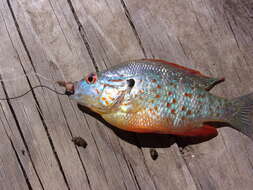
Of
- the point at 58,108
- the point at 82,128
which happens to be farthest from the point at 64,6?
the point at 82,128

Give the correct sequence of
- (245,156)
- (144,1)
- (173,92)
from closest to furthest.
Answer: (173,92) → (245,156) → (144,1)

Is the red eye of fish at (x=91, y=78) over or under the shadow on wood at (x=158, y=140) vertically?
over

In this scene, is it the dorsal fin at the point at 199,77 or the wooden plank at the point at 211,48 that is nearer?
the dorsal fin at the point at 199,77

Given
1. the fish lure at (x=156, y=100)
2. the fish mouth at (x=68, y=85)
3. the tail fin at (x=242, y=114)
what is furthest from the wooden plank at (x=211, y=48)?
the fish mouth at (x=68, y=85)

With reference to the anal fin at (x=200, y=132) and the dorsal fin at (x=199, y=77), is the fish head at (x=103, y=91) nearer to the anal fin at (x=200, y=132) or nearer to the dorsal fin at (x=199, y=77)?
the dorsal fin at (x=199, y=77)

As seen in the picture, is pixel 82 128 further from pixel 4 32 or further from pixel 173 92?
pixel 4 32

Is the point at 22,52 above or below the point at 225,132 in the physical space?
above

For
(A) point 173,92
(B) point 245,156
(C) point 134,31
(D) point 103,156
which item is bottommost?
(B) point 245,156
